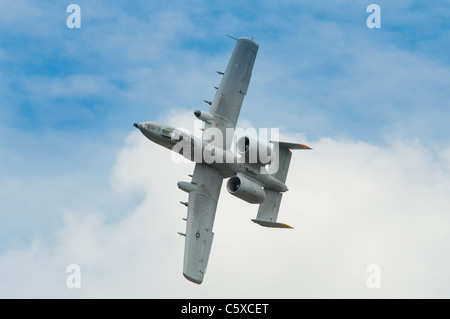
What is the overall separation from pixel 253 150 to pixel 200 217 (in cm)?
499

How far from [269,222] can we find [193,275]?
220 inches

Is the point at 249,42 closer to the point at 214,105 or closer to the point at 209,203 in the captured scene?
the point at 214,105

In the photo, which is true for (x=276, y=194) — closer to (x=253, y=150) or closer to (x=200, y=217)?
(x=253, y=150)

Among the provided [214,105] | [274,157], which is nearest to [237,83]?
[214,105]

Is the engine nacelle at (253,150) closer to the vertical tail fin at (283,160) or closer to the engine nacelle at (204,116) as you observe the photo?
the vertical tail fin at (283,160)

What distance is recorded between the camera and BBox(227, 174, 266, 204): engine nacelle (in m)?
45.9

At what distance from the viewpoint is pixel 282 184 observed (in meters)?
48.0

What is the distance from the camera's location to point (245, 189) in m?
45.9

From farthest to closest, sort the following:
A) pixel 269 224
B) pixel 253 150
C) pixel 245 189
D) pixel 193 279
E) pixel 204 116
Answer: pixel 204 116 → pixel 269 224 → pixel 253 150 → pixel 245 189 → pixel 193 279

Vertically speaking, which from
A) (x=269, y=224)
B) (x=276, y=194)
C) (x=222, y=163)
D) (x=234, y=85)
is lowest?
(x=269, y=224)

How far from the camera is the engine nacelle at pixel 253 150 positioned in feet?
153

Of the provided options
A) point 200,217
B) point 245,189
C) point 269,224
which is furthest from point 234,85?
point 269,224

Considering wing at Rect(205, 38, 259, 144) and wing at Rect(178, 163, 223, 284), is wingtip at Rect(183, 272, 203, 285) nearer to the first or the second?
wing at Rect(178, 163, 223, 284)

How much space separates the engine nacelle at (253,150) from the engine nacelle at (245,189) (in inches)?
47.6
